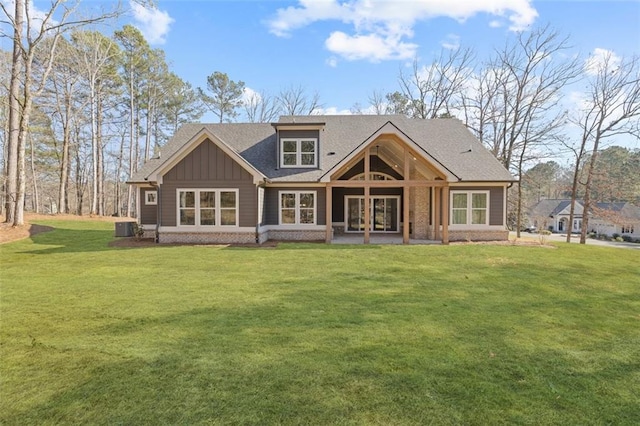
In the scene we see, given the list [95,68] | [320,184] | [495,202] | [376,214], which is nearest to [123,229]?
[320,184]

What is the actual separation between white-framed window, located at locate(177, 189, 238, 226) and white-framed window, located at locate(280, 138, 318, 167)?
3.45 m

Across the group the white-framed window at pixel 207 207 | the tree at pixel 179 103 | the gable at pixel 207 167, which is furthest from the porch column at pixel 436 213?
the tree at pixel 179 103

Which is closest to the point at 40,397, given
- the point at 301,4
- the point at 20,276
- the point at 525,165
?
the point at 20,276

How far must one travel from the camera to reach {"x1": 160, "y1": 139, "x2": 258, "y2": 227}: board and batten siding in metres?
14.2

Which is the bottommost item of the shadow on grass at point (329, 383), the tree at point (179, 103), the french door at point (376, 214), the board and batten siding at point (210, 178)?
the shadow on grass at point (329, 383)

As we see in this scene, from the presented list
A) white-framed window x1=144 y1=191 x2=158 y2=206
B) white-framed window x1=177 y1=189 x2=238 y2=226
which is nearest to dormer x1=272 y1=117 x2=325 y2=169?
white-framed window x1=177 y1=189 x2=238 y2=226

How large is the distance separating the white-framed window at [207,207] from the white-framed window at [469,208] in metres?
9.92

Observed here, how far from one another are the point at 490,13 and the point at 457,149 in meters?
6.11

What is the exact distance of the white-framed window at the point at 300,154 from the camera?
16.5 meters

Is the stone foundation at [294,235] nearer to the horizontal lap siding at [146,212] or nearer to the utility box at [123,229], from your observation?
the horizontal lap siding at [146,212]

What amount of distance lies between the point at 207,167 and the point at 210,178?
48 centimetres

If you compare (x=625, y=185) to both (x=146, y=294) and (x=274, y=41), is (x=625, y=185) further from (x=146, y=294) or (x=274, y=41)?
(x=146, y=294)

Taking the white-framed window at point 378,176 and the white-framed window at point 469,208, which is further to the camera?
the white-framed window at point 378,176

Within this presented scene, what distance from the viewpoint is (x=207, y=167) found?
1422cm
